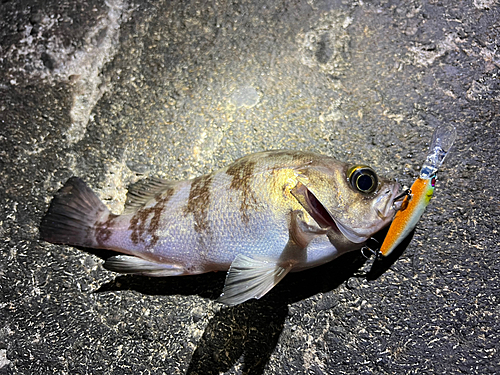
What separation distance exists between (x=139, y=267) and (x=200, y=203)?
1.40 feet

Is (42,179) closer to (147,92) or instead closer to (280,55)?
(147,92)

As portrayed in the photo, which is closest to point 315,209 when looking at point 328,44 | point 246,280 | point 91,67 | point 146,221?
point 246,280

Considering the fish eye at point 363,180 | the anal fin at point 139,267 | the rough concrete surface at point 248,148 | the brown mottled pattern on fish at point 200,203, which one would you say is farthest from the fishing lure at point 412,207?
the anal fin at point 139,267

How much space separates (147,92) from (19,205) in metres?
0.93

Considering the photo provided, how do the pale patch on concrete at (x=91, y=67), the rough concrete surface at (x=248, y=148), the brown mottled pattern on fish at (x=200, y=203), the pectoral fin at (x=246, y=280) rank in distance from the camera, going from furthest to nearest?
1. the pale patch on concrete at (x=91, y=67)
2. the rough concrete surface at (x=248, y=148)
3. the brown mottled pattern on fish at (x=200, y=203)
4. the pectoral fin at (x=246, y=280)

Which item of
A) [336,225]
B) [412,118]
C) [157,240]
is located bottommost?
[412,118]

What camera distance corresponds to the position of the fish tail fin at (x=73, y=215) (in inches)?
82.9

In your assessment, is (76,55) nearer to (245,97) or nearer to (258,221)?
(245,97)

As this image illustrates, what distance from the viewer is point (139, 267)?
197 centimetres

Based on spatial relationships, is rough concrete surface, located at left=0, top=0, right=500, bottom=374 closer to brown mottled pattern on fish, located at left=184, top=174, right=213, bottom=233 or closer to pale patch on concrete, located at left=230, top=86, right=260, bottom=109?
pale patch on concrete, located at left=230, top=86, right=260, bottom=109

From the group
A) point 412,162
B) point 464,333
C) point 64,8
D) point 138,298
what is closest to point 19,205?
point 138,298

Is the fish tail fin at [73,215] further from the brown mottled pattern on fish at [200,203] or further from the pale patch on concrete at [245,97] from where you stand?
the pale patch on concrete at [245,97]

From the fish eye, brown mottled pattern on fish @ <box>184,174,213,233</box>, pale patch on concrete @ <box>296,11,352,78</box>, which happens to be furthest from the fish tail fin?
Answer: pale patch on concrete @ <box>296,11,352,78</box>

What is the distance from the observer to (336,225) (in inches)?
69.6
